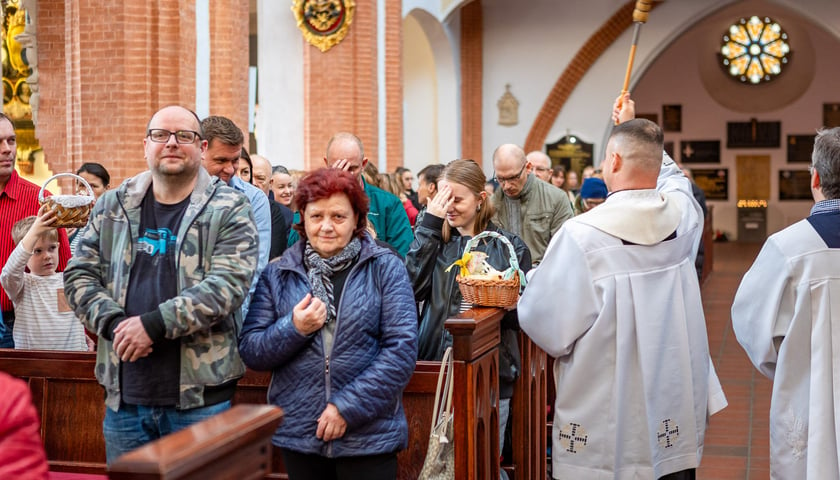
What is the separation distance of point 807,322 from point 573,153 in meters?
17.9

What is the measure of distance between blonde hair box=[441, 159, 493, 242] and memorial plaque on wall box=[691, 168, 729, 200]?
993 inches

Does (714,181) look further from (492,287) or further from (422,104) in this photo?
(492,287)

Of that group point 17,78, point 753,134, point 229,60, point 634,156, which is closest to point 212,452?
point 634,156

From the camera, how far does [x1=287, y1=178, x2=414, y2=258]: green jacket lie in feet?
20.6

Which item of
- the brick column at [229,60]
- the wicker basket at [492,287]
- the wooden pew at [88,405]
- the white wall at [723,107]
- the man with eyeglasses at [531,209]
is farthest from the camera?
the white wall at [723,107]

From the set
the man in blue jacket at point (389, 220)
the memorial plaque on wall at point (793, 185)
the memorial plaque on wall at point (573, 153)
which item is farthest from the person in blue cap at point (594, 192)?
the memorial plaque on wall at point (793, 185)

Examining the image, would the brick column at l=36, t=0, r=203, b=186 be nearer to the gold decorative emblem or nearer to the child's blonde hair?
the child's blonde hair

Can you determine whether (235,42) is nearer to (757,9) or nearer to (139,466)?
(139,466)

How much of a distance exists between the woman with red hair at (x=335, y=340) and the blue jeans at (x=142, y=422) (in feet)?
0.87

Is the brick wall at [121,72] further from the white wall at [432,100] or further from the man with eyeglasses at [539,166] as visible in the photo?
the white wall at [432,100]

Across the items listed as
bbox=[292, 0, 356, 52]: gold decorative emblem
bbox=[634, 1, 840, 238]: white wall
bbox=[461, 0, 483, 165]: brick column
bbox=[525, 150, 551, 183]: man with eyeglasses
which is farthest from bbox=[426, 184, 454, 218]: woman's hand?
bbox=[634, 1, 840, 238]: white wall

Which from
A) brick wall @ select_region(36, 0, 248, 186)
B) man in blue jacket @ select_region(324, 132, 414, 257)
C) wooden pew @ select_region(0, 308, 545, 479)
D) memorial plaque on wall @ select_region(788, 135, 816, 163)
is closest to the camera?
wooden pew @ select_region(0, 308, 545, 479)

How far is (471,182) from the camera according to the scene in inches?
189

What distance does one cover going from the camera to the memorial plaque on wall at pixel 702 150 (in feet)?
95.3
